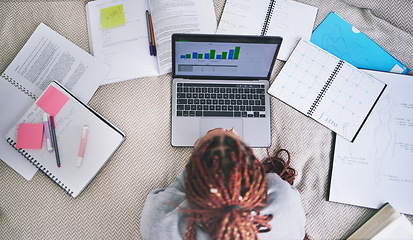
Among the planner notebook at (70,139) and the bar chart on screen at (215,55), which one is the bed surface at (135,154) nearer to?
the planner notebook at (70,139)

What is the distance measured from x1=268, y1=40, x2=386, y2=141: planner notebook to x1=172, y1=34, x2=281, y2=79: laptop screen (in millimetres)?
81

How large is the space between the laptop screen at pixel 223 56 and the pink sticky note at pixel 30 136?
1.30ft

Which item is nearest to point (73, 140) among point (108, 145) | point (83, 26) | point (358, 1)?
point (108, 145)

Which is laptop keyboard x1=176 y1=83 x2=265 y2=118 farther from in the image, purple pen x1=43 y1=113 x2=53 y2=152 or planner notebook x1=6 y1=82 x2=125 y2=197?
purple pen x1=43 y1=113 x2=53 y2=152

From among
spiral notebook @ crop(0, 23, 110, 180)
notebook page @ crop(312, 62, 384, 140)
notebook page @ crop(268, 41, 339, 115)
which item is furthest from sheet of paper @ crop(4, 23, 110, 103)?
notebook page @ crop(312, 62, 384, 140)

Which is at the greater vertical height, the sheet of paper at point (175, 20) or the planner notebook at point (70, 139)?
the sheet of paper at point (175, 20)

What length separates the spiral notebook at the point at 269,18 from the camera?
889 millimetres

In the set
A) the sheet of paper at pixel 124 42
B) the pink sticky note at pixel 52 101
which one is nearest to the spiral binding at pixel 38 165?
the pink sticky note at pixel 52 101

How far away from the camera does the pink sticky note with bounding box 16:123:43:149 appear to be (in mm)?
789

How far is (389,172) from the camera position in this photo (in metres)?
0.80

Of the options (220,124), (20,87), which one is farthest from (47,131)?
(220,124)

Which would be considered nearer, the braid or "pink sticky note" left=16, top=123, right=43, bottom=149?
the braid

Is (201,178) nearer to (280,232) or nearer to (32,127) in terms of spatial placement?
(280,232)

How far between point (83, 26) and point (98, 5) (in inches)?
3.1
